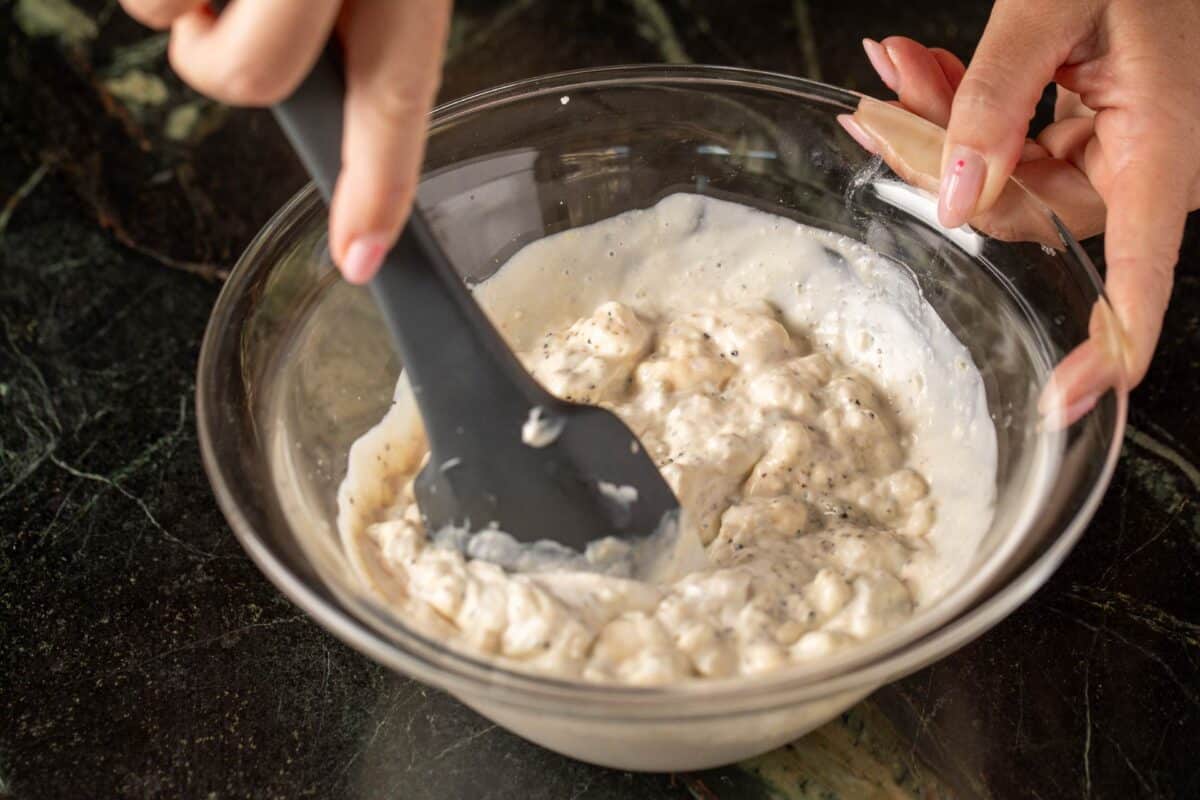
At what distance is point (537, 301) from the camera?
4.60 feet

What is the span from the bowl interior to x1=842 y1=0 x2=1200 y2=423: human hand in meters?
0.05

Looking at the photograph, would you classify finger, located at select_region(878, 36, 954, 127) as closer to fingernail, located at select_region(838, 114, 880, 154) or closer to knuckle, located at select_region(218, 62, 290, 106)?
fingernail, located at select_region(838, 114, 880, 154)

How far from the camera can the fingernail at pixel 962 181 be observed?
48.8 inches

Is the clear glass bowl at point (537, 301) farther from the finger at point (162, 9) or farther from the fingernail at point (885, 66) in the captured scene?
the finger at point (162, 9)

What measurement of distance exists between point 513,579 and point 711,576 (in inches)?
6.5

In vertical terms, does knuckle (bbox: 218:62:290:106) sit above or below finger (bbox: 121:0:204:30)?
below

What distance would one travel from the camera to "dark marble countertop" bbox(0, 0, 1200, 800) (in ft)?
3.93

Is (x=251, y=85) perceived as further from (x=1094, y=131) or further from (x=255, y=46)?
(x=1094, y=131)

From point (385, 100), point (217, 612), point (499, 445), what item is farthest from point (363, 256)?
point (217, 612)

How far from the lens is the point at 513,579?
109 centimetres

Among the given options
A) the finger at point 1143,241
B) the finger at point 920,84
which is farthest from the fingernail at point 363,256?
the finger at point 920,84

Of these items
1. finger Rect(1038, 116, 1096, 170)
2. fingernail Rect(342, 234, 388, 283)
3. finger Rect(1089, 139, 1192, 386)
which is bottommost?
finger Rect(1038, 116, 1096, 170)

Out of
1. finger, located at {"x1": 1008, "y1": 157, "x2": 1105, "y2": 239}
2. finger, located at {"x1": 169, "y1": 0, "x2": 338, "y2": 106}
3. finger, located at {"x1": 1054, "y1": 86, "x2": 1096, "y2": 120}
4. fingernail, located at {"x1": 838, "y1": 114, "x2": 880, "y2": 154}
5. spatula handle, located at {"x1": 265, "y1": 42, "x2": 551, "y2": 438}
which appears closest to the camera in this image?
finger, located at {"x1": 169, "y1": 0, "x2": 338, "y2": 106}

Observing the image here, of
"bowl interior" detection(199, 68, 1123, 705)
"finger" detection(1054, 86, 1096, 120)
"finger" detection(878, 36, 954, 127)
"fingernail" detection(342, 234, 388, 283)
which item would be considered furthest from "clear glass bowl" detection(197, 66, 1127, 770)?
"finger" detection(1054, 86, 1096, 120)
